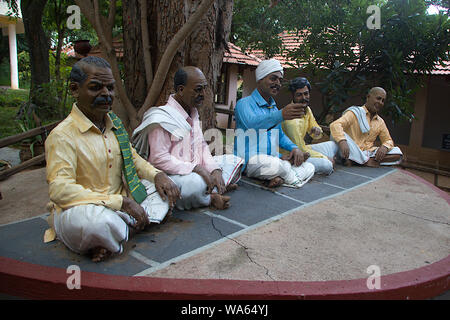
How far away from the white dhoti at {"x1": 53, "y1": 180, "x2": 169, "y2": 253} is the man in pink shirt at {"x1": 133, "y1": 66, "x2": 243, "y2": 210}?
869 mm

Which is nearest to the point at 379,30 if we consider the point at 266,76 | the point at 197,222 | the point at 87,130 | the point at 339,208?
the point at 266,76

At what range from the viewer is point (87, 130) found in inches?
106

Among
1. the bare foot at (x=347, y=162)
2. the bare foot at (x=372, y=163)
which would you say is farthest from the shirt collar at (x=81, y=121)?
the bare foot at (x=372, y=163)

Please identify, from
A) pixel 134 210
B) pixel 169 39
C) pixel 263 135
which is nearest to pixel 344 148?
pixel 263 135

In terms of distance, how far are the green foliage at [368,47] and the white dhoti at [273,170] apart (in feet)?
11.1

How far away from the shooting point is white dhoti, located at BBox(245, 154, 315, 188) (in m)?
4.45

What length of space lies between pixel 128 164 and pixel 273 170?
201 cm

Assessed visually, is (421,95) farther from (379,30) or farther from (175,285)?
(175,285)

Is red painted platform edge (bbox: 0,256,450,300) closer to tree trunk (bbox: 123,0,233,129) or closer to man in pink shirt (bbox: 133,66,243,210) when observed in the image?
man in pink shirt (bbox: 133,66,243,210)

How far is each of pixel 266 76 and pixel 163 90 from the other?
1261mm

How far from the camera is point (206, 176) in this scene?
3.53 meters

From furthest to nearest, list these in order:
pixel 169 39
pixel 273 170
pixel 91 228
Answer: pixel 273 170
pixel 169 39
pixel 91 228

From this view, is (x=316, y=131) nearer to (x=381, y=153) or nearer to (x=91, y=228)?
(x=381, y=153)

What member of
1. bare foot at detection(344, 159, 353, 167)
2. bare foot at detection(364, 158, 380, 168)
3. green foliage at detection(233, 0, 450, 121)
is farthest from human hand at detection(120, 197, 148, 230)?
green foliage at detection(233, 0, 450, 121)
